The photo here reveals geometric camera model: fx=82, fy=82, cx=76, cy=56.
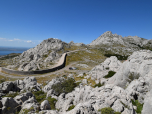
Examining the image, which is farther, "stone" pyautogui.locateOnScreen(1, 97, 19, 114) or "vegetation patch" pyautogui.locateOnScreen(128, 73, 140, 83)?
"vegetation patch" pyautogui.locateOnScreen(128, 73, 140, 83)

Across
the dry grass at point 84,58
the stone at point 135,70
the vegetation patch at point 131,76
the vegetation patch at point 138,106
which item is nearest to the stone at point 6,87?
the stone at point 135,70

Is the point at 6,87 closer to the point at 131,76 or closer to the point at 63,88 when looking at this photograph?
the point at 63,88

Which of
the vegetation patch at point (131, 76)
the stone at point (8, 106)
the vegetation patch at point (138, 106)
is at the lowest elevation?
the stone at point (8, 106)

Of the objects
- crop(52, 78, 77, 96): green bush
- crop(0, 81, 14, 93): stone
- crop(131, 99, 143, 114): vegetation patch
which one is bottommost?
crop(0, 81, 14, 93): stone

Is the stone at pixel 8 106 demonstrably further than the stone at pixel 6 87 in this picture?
No

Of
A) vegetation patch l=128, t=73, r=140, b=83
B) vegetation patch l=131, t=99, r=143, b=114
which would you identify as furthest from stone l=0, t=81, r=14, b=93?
vegetation patch l=128, t=73, r=140, b=83

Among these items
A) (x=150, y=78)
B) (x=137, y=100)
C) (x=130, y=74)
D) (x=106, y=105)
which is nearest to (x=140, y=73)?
(x=130, y=74)

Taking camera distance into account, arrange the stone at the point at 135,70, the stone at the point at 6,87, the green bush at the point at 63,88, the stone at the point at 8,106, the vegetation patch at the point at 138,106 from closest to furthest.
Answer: the vegetation patch at the point at 138,106 → the stone at the point at 8,106 → the stone at the point at 135,70 → the green bush at the point at 63,88 → the stone at the point at 6,87

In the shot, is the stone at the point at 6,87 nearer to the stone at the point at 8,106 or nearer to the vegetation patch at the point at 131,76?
the stone at the point at 8,106

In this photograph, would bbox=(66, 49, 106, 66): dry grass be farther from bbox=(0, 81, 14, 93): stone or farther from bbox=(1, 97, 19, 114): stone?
bbox=(1, 97, 19, 114): stone

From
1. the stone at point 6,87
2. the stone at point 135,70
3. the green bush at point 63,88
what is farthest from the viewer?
the stone at point 6,87

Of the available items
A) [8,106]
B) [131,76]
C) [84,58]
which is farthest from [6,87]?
[84,58]

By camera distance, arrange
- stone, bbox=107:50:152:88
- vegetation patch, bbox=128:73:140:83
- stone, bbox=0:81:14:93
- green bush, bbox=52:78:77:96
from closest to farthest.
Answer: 1. stone, bbox=107:50:152:88
2. vegetation patch, bbox=128:73:140:83
3. green bush, bbox=52:78:77:96
4. stone, bbox=0:81:14:93

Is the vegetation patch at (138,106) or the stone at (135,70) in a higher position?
the stone at (135,70)
